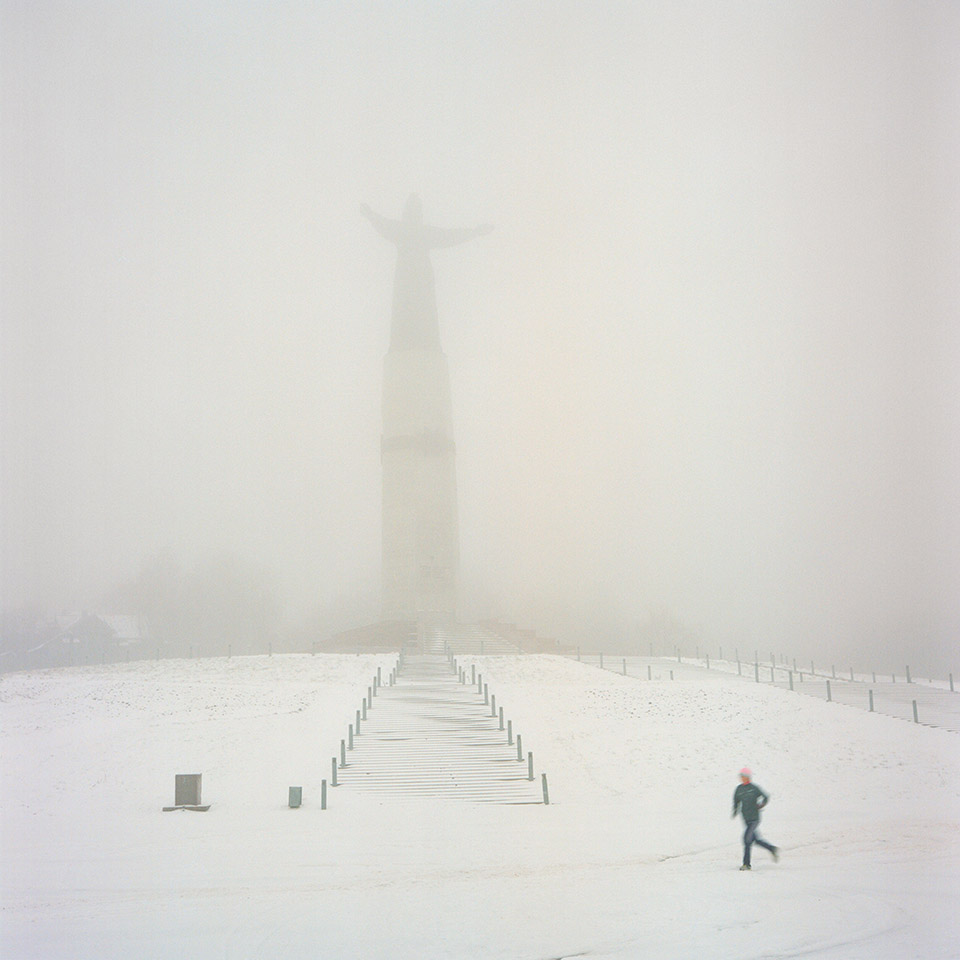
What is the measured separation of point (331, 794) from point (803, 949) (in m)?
11.7

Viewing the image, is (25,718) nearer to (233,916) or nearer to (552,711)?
(552,711)

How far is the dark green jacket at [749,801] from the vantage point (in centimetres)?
1209

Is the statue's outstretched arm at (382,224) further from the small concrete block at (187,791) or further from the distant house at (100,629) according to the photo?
the small concrete block at (187,791)

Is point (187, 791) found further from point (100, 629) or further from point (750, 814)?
point (100, 629)

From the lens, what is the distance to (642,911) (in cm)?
992

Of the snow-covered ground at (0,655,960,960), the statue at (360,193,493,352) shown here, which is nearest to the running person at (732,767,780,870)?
the snow-covered ground at (0,655,960,960)

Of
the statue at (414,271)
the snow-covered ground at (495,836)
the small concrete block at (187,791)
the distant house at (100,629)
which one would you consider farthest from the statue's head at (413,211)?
the small concrete block at (187,791)

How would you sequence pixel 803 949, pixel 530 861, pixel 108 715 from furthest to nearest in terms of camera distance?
pixel 108 715
pixel 530 861
pixel 803 949

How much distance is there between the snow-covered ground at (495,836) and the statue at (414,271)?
35.9 meters

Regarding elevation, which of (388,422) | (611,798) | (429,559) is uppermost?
(388,422)

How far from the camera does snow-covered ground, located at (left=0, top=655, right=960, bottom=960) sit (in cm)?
929

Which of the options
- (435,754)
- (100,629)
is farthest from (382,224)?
(435,754)

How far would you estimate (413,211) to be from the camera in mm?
65312

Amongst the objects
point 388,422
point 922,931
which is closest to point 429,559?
point 388,422
